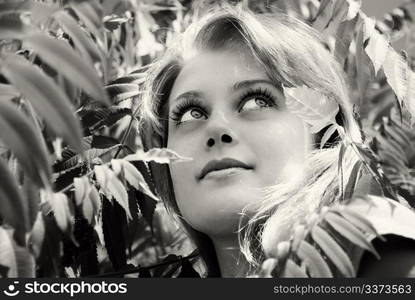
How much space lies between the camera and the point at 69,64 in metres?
0.83

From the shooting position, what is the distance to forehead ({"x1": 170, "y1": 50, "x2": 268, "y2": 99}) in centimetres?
123

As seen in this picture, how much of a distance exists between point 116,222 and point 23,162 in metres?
0.52

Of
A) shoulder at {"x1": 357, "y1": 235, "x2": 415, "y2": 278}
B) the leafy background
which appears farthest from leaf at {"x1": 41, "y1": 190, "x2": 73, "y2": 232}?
shoulder at {"x1": 357, "y1": 235, "x2": 415, "y2": 278}

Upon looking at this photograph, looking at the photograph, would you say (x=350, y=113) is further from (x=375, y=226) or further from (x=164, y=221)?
(x=164, y=221)

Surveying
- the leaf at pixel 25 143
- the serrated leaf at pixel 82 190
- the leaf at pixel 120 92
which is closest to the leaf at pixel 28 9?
the leaf at pixel 25 143

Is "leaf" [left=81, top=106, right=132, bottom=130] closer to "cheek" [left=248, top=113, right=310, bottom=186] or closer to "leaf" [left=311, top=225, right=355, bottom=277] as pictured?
"cheek" [left=248, top=113, right=310, bottom=186]

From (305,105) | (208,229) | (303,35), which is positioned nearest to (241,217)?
(208,229)

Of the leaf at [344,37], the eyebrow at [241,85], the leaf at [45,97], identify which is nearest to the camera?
the leaf at [45,97]

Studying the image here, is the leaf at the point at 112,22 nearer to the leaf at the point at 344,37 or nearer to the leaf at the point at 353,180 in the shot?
the leaf at the point at 344,37

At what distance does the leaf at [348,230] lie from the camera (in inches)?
34.0

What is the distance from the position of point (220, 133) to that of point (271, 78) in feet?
0.46

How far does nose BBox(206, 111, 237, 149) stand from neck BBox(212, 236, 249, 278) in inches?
6.1

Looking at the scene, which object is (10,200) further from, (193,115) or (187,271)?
(187,271)

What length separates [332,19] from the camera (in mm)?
1441
